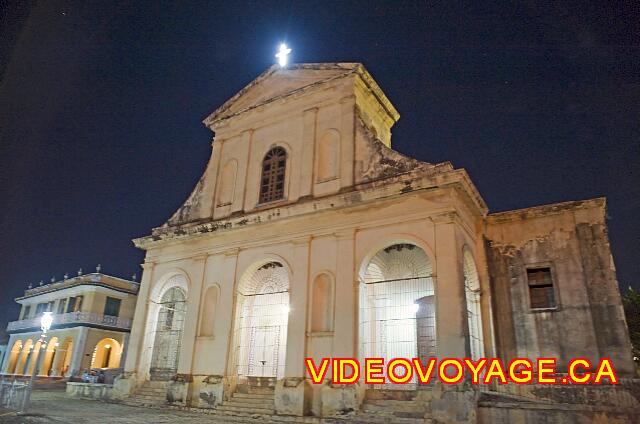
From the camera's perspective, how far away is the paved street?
10063mm

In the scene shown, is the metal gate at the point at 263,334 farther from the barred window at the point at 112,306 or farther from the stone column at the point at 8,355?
the stone column at the point at 8,355

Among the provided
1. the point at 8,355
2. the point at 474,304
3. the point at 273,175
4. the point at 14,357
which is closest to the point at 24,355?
the point at 14,357

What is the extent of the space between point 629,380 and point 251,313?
34.2 feet

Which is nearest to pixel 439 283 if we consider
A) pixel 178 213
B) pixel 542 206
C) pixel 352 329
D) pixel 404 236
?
pixel 404 236

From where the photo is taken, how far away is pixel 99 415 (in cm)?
1120

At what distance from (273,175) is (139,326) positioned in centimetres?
706

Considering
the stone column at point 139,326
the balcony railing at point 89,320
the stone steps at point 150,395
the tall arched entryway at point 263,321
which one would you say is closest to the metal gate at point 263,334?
the tall arched entryway at point 263,321

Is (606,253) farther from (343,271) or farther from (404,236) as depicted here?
(343,271)

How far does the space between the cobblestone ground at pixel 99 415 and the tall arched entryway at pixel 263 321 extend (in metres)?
2.72

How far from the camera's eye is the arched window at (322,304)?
12.2m

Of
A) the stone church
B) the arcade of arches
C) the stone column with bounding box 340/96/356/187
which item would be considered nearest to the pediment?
the stone church

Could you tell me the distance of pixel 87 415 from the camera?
1116 cm

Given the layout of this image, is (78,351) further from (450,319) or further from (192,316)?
(450,319)

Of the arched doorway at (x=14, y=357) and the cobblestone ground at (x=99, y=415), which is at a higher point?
the arched doorway at (x=14, y=357)
